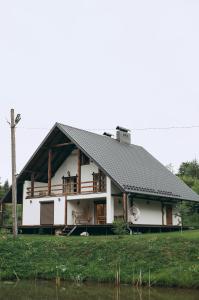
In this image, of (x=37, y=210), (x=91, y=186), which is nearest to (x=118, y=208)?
(x=91, y=186)

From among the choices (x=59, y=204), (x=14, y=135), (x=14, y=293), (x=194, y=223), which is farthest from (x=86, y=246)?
(x=194, y=223)

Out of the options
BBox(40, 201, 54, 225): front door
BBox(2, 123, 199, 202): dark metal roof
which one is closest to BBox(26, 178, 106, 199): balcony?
BBox(40, 201, 54, 225): front door

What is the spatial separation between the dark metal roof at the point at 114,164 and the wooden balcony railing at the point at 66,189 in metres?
0.89

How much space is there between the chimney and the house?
45.6 inches

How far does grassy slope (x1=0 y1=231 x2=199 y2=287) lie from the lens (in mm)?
16125

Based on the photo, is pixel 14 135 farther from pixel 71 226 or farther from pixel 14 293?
pixel 14 293

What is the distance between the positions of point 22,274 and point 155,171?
15.8 m

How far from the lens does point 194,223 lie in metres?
34.2

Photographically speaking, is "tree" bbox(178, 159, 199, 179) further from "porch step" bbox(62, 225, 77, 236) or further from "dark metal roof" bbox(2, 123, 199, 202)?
"porch step" bbox(62, 225, 77, 236)

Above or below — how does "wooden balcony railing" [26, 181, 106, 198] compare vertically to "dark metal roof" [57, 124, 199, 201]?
below

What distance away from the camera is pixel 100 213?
95.9ft

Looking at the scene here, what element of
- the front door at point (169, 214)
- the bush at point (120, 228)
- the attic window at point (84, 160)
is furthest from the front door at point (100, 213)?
the bush at point (120, 228)

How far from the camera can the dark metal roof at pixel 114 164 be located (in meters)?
26.4

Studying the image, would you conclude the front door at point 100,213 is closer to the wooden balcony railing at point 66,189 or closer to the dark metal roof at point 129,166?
the wooden balcony railing at point 66,189
